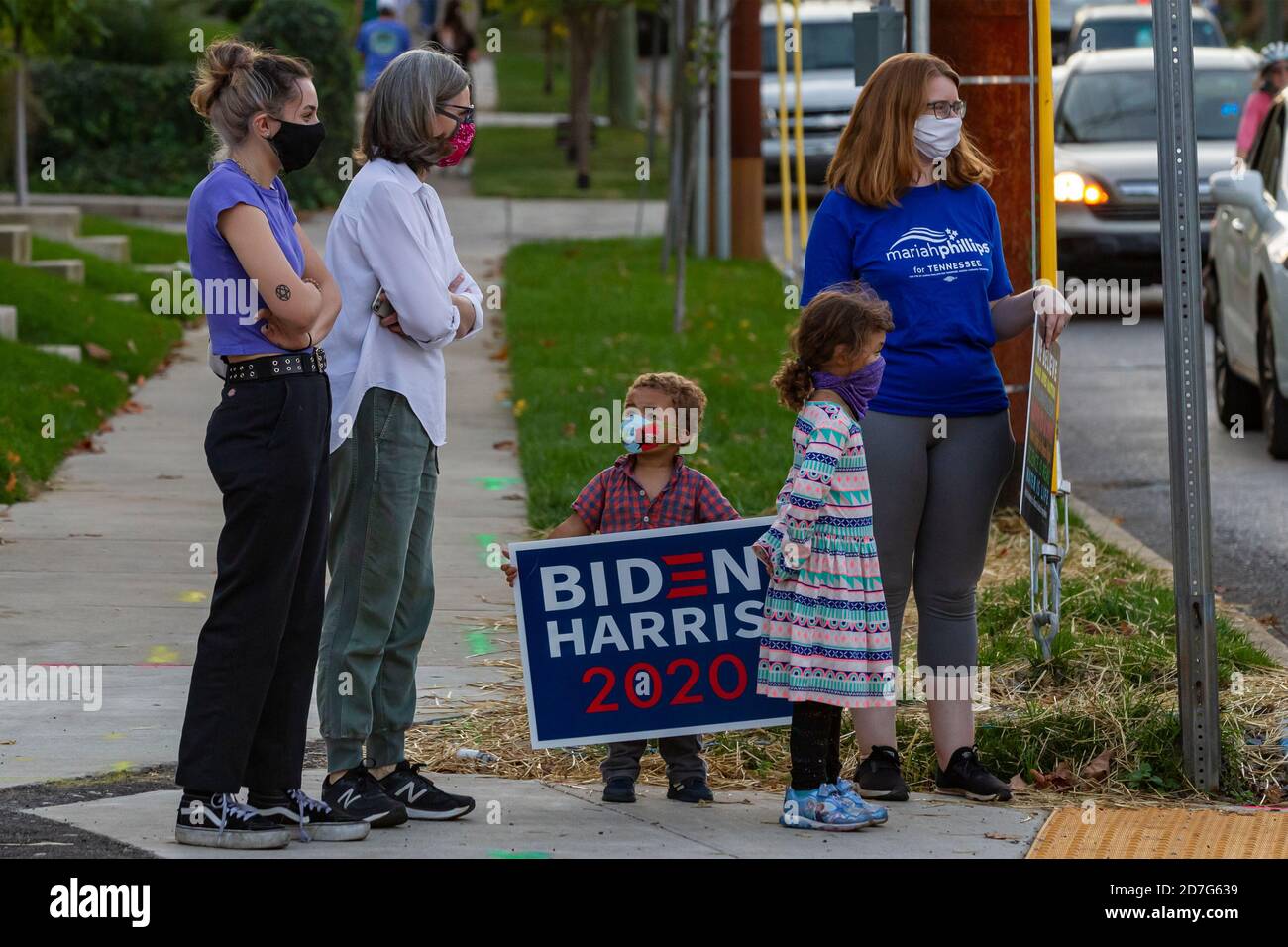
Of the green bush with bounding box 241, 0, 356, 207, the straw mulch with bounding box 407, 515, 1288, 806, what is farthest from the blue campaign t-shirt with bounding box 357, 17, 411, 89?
the straw mulch with bounding box 407, 515, 1288, 806

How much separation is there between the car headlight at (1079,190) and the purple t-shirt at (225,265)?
1223 centimetres

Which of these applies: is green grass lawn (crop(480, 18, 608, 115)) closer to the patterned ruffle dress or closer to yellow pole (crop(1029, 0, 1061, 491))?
yellow pole (crop(1029, 0, 1061, 491))

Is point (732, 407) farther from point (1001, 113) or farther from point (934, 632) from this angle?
point (934, 632)

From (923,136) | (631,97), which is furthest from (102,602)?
(631,97)

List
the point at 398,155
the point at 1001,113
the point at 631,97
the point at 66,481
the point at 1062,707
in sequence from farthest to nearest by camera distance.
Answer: the point at 631,97
the point at 66,481
the point at 1001,113
the point at 1062,707
the point at 398,155

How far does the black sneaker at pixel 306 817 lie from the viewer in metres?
5.02

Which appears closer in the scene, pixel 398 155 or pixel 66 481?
pixel 398 155

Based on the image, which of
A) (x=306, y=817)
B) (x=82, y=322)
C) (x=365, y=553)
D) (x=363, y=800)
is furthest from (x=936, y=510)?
(x=82, y=322)

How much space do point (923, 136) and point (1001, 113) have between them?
3184mm

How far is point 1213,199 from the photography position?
12.1 m

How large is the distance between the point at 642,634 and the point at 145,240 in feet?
40.5

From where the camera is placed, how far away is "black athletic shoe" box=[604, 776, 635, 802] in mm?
5523

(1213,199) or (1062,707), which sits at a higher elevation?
(1213,199)

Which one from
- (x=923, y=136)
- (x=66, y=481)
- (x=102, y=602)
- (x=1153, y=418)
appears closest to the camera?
(x=923, y=136)
